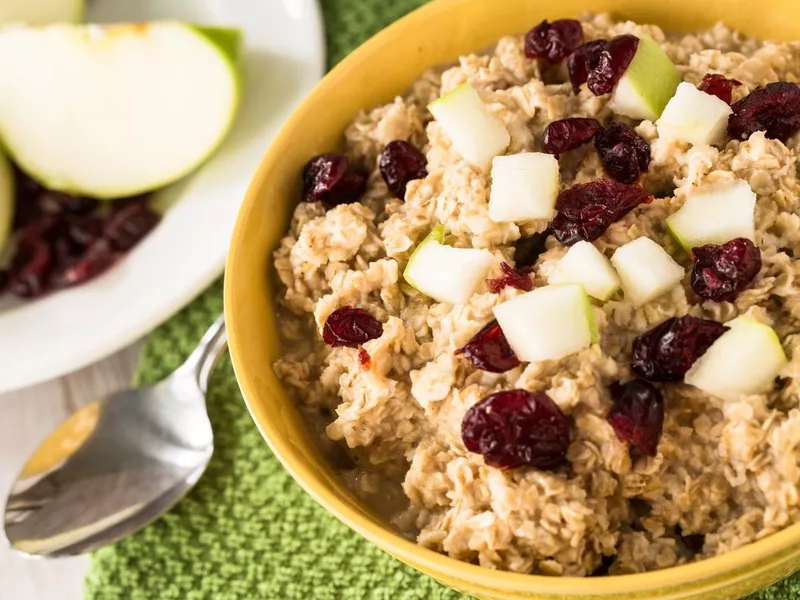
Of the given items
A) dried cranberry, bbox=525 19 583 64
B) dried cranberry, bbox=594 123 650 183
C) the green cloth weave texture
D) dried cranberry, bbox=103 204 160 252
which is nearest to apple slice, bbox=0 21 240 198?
dried cranberry, bbox=103 204 160 252

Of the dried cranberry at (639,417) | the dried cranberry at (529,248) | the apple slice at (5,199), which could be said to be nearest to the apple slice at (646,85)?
the dried cranberry at (529,248)

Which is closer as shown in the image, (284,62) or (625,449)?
(625,449)

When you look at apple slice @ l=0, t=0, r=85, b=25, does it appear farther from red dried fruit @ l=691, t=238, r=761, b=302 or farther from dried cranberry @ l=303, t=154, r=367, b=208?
red dried fruit @ l=691, t=238, r=761, b=302

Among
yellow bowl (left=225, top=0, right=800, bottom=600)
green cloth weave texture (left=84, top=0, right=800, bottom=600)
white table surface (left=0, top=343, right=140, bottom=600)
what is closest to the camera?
yellow bowl (left=225, top=0, right=800, bottom=600)

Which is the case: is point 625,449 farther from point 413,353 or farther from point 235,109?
point 235,109

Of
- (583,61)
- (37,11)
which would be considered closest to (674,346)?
(583,61)

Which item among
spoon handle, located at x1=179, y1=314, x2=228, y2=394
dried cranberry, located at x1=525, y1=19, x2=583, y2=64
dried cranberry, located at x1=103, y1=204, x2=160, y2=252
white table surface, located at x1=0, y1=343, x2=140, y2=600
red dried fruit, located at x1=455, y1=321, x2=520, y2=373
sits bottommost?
white table surface, located at x1=0, y1=343, x2=140, y2=600

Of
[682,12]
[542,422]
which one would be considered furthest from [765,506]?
[682,12]

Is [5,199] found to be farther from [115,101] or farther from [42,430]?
[42,430]
